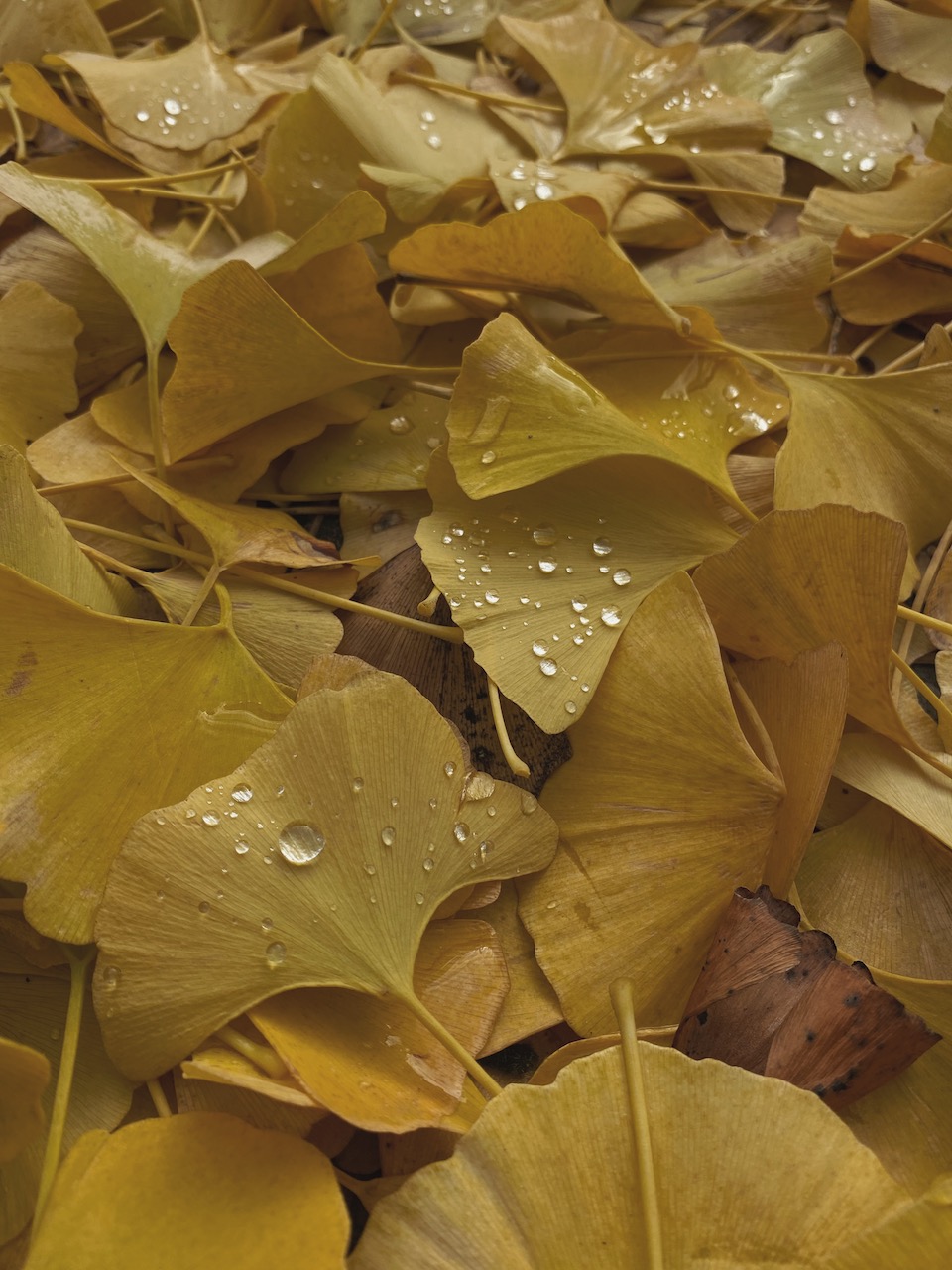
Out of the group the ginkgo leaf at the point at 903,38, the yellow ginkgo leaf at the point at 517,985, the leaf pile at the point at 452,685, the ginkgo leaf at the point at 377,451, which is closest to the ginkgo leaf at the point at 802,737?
the leaf pile at the point at 452,685

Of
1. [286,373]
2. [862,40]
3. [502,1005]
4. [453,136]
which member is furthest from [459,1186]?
[862,40]

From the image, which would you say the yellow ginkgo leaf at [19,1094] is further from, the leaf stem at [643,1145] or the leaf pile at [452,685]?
the leaf stem at [643,1145]

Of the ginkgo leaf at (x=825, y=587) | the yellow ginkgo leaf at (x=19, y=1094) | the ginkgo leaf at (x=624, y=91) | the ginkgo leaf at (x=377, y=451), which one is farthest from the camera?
the ginkgo leaf at (x=624, y=91)

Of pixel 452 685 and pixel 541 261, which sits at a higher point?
pixel 541 261

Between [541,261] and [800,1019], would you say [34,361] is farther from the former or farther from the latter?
[800,1019]

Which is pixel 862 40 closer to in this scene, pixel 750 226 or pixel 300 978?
pixel 750 226

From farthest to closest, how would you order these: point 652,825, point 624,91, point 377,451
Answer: point 624,91
point 377,451
point 652,825


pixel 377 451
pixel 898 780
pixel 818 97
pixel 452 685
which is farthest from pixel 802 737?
pixel 818 97
